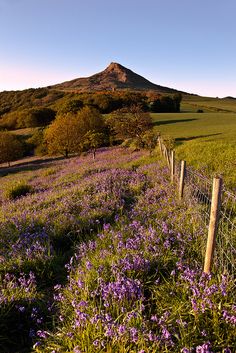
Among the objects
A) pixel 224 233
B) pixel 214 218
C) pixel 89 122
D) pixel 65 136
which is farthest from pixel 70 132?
pixel 214 218

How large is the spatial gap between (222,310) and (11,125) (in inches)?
3846

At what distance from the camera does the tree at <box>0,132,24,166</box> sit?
182ft

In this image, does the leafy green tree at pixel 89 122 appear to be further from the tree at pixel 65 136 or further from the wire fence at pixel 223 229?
the wire fence at pixel 223 229

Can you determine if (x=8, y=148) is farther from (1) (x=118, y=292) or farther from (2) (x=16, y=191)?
(1) (x=118, y=292)

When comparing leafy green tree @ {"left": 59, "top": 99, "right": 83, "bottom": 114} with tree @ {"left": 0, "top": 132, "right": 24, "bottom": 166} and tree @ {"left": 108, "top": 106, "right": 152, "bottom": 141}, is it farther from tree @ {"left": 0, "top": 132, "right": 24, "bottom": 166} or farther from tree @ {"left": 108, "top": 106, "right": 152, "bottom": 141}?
tree @ {"left": 108, "top": 106, "right": 152, "bottom": 141}

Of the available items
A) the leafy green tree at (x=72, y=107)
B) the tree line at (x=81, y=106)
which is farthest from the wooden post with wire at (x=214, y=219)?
the leafy green tree at (x=72, y=107)

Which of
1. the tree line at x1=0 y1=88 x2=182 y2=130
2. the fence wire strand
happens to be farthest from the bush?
the tree line at x1=0 y1=88 x2=182 y2=130

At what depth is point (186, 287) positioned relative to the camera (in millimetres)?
4008

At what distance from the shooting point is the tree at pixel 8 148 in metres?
55.4

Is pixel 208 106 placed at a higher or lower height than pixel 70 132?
higher

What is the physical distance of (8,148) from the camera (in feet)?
184

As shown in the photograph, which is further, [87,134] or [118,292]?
[87,134]

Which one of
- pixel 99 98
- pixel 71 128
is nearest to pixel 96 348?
pixel 71 128

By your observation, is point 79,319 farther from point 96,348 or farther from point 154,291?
point 154,291
